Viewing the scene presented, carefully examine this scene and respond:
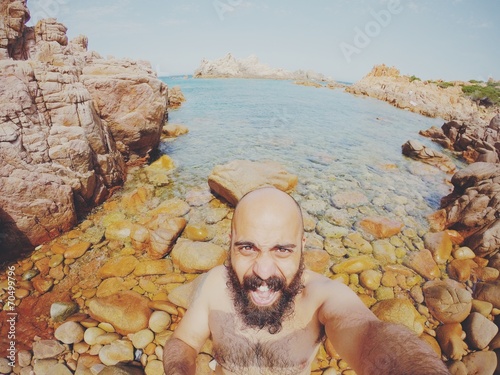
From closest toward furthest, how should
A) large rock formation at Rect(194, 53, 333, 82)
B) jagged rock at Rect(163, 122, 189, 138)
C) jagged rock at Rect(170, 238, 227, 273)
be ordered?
jagged rock at Rect(170, 238, 227, 273) → jagged rock at Rect(163, 122, 189, 138) → large rock formation at Rect(194, 53, 333, 82)

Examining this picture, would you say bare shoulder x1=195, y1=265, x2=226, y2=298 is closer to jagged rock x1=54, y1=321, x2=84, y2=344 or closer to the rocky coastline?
the rocky coastline

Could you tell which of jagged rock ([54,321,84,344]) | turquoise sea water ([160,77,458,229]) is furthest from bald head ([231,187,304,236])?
turquoise sea water ([160,77,458,229])

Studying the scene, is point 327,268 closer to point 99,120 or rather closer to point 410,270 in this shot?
point 410,270

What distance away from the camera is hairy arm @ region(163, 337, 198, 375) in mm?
2162

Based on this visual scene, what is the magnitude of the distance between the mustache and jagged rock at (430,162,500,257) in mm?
6266

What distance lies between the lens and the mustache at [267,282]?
223 centimetres

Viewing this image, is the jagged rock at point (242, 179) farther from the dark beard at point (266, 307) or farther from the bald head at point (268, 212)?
the dark beard at point (266, 307)

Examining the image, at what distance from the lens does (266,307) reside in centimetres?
234

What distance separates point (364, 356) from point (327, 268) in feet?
12.1

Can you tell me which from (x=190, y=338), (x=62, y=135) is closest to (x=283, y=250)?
(x=190, y=338)

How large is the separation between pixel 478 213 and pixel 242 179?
652cm

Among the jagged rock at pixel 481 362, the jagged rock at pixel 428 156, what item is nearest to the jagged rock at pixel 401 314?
the jagged rock at pixel 481 362

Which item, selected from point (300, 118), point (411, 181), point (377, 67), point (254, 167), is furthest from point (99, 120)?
point (377, 67)

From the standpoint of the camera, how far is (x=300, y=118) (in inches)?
854
